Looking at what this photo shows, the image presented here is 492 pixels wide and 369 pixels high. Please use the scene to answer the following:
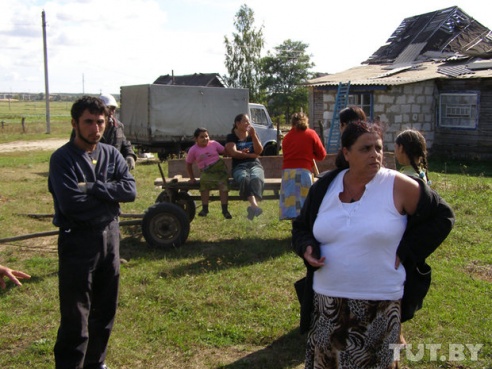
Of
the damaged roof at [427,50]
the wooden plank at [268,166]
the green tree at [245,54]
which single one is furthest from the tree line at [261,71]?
the wooden plank at [268,166]

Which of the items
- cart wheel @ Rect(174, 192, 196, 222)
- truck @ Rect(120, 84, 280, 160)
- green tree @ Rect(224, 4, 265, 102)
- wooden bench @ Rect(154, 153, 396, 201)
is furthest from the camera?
green tree @ Rect(224, 4, 265, 102)

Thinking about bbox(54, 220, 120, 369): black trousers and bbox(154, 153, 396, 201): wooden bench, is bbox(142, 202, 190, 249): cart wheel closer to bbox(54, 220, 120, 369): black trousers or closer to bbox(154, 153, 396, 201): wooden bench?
bbox(154, 153, 396, 201): wooden bench

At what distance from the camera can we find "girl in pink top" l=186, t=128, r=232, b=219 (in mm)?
7312

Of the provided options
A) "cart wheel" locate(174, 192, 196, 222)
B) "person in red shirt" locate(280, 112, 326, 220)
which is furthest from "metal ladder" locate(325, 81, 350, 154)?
"person in red shirt" locate(280, 112, 326, 220)

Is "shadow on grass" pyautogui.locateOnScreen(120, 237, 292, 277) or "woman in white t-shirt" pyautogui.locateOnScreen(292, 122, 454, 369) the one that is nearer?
"woman in white t-shirt" pyautogui.locateOnScreen(292, 122, 454, 369)

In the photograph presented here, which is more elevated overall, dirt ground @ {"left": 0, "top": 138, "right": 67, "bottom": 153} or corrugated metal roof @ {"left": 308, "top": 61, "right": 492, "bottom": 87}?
corrugated metal roof @ {"left": 308, "top": 61, "right": 492, "bottom": 87}

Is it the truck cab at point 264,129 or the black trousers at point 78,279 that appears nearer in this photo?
the black trousers at point 78,279

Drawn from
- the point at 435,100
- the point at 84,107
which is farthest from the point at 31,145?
the point at 84,107

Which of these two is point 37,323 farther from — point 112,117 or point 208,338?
point 112,117

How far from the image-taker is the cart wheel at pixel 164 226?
273 inches

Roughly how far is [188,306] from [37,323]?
134 cm

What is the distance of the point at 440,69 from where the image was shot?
2042cm

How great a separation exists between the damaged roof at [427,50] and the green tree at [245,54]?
17429mm

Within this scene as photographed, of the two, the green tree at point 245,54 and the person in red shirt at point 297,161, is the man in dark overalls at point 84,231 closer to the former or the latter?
the person in red shirt at point 297,161
